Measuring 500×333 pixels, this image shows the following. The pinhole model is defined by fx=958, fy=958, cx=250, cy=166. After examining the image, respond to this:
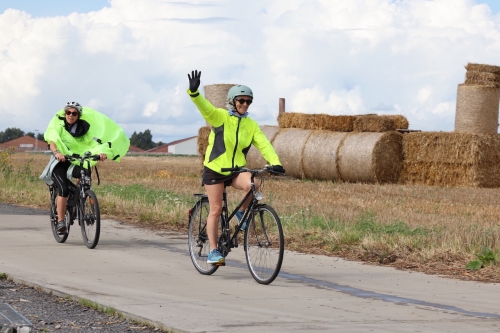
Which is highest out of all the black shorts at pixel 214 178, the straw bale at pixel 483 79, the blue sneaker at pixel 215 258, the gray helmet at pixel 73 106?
the straw bale at pixel 483 79

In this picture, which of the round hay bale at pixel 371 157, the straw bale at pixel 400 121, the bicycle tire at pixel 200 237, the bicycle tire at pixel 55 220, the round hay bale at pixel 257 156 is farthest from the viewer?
the round hay bale at pixel 257 156

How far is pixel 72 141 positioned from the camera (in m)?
12.1

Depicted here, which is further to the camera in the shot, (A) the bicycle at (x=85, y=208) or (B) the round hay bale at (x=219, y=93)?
(B) the round hay bale at (x=219, y=93)

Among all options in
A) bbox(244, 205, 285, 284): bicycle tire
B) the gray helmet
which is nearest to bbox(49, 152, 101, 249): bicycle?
the gray helmet

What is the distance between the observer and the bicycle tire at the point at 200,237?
952 cm

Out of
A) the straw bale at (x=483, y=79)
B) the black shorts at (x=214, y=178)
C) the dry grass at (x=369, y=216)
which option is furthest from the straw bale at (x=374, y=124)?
the black shorts at (x=214, y=178)

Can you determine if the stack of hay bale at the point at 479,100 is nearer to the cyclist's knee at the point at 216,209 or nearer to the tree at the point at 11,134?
the cyclist's knee at the point at 216,209

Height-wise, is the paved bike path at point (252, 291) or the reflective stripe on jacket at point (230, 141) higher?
the reflective stripe on jacket at point (230, 141)

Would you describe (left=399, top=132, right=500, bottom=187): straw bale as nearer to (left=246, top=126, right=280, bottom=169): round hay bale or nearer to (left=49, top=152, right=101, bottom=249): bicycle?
(left=246, top=126, right=280, bottom=169): round hay bale

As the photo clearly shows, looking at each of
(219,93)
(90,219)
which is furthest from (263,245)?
(219,93)

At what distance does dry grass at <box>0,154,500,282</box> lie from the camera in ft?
33.8

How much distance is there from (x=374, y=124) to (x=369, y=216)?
1138cm

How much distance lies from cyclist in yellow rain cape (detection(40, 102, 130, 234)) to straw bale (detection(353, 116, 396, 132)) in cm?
1397

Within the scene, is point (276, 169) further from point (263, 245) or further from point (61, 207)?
point (61, 207)
